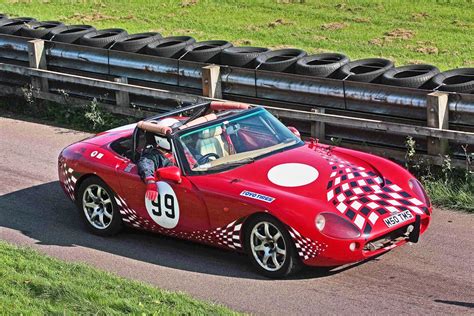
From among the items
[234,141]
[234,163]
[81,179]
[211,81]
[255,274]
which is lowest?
[255,274]

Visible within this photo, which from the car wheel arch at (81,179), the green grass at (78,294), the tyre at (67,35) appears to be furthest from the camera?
the tyre at (67,35)

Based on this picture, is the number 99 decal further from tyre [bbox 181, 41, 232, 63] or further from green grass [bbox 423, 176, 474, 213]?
tyre [bbox 181, 41, 232, 63]

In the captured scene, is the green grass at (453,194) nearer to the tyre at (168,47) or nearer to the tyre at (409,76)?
the tyre at (409,76)

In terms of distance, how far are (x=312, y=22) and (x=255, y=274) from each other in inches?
606

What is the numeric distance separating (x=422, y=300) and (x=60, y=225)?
478 centimetres

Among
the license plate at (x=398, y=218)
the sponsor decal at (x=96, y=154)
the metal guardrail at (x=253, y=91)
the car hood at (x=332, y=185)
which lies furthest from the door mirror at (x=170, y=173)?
the metal guardrail at (x=253, y=91)

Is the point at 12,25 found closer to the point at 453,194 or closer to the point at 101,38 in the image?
the point at 101,38

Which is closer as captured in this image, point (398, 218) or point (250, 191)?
point (398, 218)

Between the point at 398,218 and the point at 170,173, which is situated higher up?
the point at 170,173

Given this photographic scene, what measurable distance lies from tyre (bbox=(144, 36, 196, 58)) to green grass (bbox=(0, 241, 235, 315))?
A: 21.2 feet

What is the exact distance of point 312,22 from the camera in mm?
24719

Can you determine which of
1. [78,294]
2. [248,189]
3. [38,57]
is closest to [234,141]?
[248,189]

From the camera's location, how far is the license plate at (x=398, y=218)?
972 centimetres

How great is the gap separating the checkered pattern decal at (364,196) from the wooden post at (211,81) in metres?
4.58
